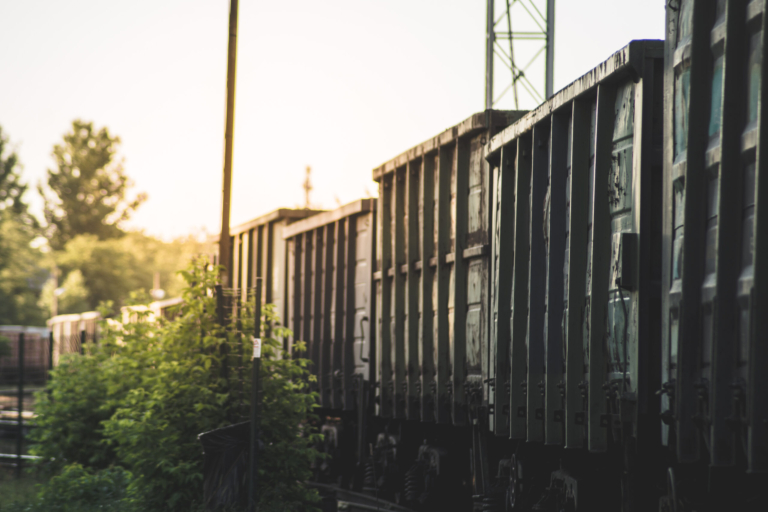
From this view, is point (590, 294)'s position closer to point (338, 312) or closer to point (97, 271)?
point (338, 312)

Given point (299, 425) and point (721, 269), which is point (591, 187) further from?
point (299, 425)

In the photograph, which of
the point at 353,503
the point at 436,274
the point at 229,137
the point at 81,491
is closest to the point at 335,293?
the point at 229,137

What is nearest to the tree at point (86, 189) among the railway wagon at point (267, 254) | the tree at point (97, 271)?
the tree at point (97, 271)

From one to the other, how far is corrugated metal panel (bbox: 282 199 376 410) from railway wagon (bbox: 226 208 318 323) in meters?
0.55

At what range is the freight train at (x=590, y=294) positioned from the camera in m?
4.43

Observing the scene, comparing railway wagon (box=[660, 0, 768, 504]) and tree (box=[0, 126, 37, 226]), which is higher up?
tree (box=[0, 126, 37, 226])

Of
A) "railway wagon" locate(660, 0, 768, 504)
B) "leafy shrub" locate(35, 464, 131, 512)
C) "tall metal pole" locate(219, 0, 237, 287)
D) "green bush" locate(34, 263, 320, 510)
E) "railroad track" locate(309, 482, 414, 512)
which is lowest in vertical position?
"railroad track" locate(309, 482, 414, 512)

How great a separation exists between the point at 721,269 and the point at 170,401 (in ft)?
22.4

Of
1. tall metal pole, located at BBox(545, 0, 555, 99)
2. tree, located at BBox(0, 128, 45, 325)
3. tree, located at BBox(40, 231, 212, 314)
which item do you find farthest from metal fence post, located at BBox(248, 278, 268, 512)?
tree, located at BBox(40, 231, 212, 314)

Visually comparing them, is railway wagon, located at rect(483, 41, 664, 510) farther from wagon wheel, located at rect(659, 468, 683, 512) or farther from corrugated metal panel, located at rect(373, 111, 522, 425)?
corrugated metal panel, located at rect(373, 111, 522, 425)

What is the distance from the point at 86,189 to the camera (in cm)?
7888

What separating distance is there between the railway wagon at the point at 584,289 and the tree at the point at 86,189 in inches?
2889

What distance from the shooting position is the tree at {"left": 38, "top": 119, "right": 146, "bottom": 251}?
7738 centimetres

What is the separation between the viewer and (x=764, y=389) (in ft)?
13.4
